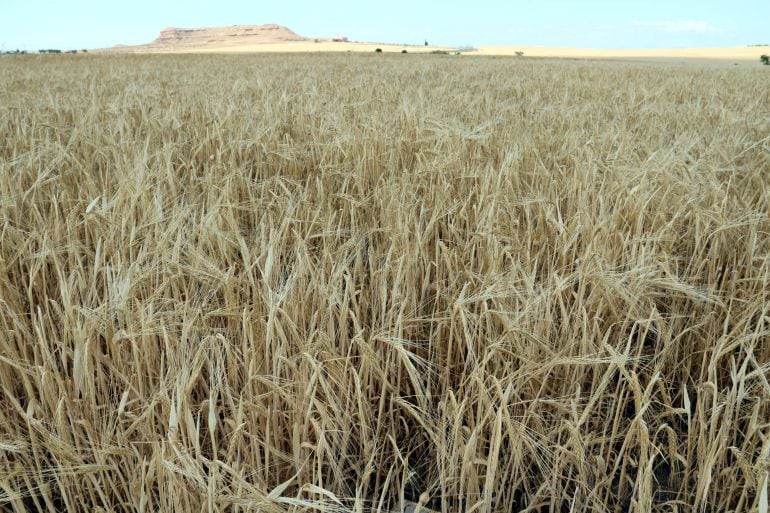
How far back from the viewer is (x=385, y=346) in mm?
1092

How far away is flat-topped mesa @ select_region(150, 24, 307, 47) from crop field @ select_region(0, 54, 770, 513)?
4053 inches

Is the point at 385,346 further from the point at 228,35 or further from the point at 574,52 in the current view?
the point at 228,35

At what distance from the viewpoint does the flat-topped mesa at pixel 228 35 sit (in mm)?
99375

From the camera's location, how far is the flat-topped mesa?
99375 millimetres

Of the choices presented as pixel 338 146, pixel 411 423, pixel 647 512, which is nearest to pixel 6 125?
pixel 338 146

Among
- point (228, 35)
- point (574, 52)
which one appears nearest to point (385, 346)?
point (574, 52)

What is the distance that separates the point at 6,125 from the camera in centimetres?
269

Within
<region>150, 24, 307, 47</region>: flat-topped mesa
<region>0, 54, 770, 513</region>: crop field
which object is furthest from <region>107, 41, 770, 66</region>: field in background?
<region>150, 24, 307, 47</region>: flat-topped mesa

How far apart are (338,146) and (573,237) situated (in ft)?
3.80

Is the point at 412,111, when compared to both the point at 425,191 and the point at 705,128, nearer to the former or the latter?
the point at 425,191

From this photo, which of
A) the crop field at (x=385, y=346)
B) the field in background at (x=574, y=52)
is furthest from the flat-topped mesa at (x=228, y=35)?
the crop field at (x=385, y=346)

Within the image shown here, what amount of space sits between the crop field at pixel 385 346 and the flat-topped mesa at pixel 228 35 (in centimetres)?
10294

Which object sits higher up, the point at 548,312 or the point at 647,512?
the point at 548,312

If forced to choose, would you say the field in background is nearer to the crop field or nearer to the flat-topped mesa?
the crop field
